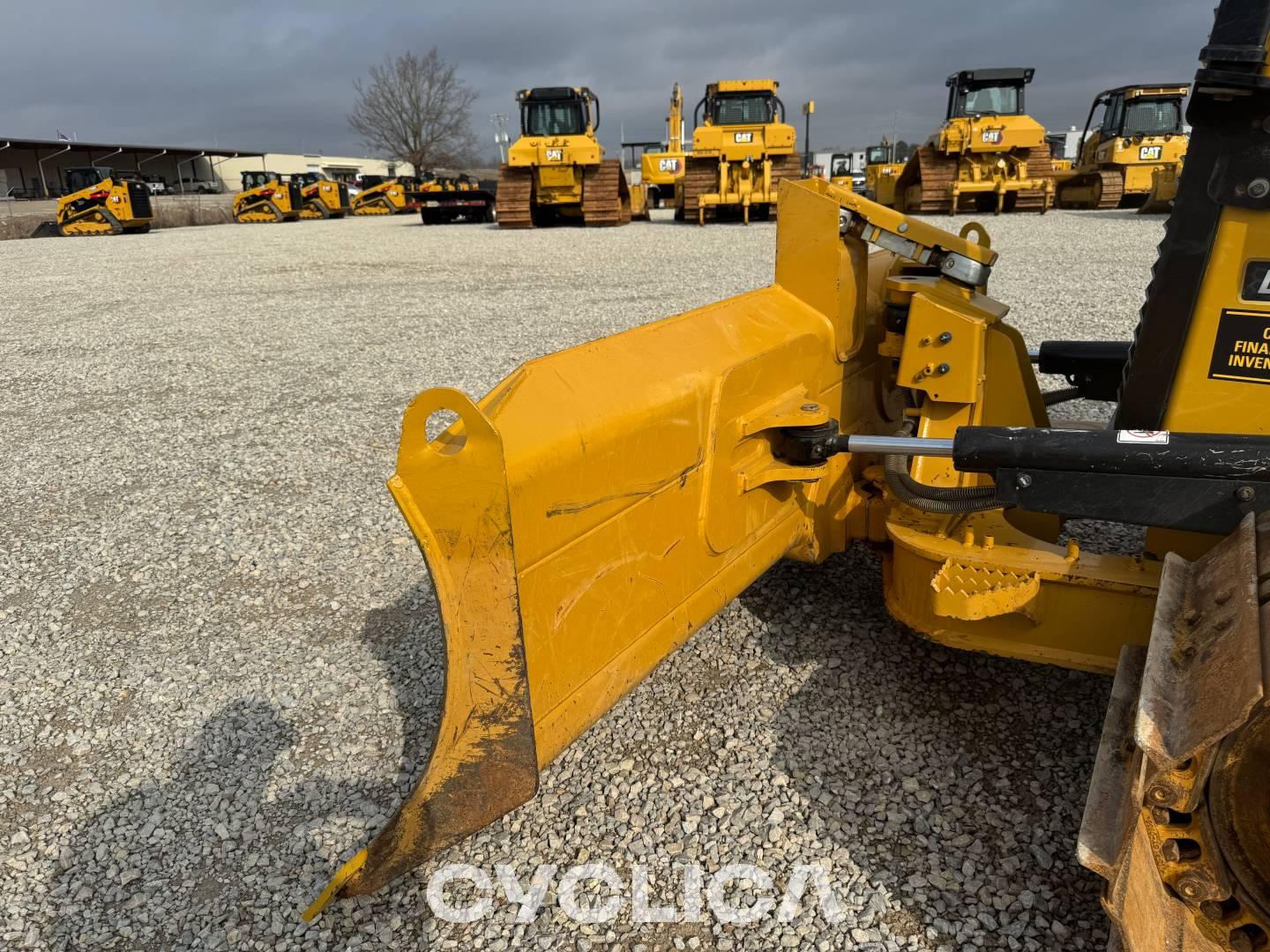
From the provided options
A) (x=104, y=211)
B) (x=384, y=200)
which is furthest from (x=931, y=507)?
(x=384, y=200)

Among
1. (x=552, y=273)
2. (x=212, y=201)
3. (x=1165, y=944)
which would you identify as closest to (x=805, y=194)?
(x=1165, y=944)

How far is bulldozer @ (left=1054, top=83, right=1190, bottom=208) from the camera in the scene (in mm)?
18750

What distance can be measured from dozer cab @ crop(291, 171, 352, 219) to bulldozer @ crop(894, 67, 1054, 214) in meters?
23.3

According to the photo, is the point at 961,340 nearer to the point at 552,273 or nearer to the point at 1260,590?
the point at 1260,590

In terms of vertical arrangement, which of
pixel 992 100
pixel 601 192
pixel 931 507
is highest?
pixel 992 100

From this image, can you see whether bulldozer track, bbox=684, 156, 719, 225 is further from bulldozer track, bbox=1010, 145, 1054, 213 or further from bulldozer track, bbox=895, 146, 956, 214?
bulldozer track, bbox=1010, 145, 1054, 213

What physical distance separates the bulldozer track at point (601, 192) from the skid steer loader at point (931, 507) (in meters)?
18.2

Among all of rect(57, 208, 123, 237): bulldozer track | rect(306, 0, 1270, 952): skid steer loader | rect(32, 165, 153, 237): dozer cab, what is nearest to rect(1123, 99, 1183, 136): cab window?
rect(306, 0, 1270, 952): skid steer loader

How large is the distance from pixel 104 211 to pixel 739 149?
64.2 feet

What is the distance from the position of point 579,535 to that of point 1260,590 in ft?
4.28

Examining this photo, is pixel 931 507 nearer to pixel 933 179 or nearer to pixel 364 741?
pixel 364 741

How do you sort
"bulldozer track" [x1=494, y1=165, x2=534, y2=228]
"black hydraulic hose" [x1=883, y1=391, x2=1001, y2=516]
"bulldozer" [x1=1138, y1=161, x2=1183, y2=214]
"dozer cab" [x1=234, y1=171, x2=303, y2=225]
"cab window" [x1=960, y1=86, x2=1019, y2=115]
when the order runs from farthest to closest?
"dozer cab" [x1=234, y1=171, x2=303, y2=225], "bulldozer track" [x1=494, y1=165, x2=534, y2=228], "cab window" [x1=960, y1=86, x2=1019, y2=115], "bulldozer" [x1=1138, y1=161, x2=1183, y2=214], "black hydraulic hose" [x1=883, y1=391, x2=1001, y2=516]

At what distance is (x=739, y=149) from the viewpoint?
18484mm

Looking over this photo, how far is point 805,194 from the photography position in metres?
2.71
